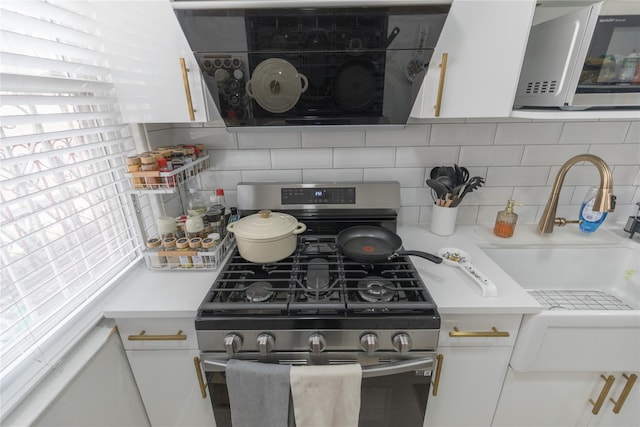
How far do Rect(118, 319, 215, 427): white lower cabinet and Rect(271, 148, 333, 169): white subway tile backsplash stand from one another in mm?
746

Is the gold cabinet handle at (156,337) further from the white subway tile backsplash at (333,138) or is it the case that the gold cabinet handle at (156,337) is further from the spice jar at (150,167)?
the white subway tile backsplash at (333,138)

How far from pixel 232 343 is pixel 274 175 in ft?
2.47

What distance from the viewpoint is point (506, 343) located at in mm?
925

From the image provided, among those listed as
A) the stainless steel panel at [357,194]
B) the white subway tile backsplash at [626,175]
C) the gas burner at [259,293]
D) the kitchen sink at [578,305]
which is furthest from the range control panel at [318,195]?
the white subway tile backsplash at [626,175]

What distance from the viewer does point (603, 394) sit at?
0.97m

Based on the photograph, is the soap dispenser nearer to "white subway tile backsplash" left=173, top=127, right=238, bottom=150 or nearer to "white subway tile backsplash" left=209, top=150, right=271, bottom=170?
"white subway tile backsplash" left=209, top=150, right=271, bottom=170

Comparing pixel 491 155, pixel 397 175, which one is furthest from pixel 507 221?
pixel 397 175

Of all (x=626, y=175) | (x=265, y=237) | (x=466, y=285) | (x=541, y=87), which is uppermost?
(x=541, y=87)

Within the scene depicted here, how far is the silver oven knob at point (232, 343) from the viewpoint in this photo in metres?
0.80

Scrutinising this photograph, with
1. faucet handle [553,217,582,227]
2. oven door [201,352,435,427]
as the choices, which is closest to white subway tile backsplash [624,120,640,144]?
faucet handle [553,217,582,227]

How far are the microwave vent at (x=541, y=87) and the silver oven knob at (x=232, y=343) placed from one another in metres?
1.28

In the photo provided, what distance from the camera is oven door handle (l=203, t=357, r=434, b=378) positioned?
31.7 inches

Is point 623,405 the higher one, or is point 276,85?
point 276,85

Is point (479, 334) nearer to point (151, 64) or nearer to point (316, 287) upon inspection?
point (316, 287)
